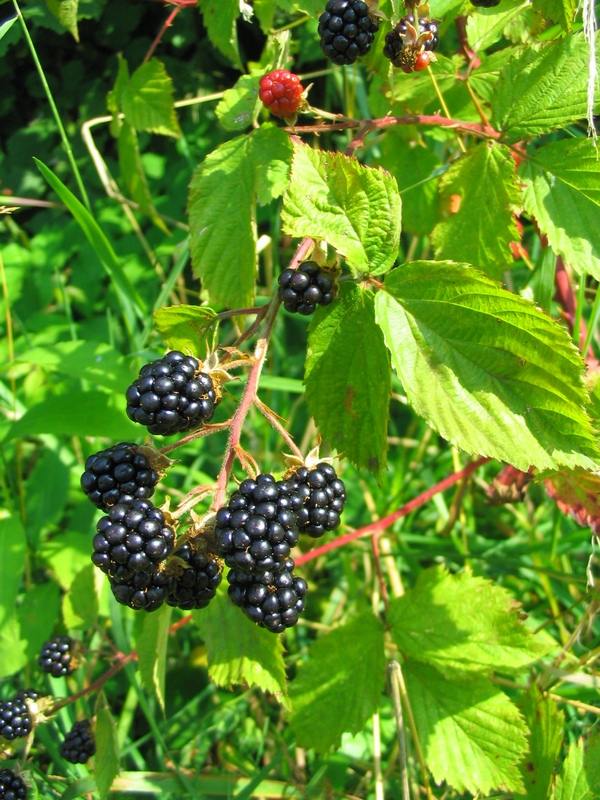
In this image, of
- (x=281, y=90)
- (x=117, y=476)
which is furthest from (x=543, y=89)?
(x=117, y=476)

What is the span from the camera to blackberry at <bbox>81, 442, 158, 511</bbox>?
4.15 ft

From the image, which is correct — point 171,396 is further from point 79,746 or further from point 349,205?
point 79,746

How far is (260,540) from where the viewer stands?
1.11 m

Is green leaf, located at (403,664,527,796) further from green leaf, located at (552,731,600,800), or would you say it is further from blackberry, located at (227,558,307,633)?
blackberry, located at (227,558,307,633)

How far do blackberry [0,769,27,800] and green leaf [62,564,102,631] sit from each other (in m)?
0.44

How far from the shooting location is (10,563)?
7.18 feet

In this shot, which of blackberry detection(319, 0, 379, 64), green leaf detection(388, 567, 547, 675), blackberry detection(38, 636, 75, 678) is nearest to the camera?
blackberry detection(319, 0, 379, 64)

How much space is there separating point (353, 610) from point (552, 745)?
958mm

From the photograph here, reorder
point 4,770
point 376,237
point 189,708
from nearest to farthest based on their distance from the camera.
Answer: point 376,237 → point 4,770 → point 189,708

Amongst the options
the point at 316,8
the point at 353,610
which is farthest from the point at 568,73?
the point at 353,610

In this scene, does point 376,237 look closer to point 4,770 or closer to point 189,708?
point 4,770

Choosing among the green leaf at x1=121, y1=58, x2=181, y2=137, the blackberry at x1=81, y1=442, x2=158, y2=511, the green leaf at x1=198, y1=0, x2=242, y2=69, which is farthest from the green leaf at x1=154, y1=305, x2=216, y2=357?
the green leaf at x1=121, y1=58, x2=181, y2=137

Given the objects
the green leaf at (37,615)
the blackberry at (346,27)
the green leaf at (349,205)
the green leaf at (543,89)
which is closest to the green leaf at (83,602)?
the green leaf at (37,615)

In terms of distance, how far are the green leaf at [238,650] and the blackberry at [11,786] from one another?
1.76 ft
